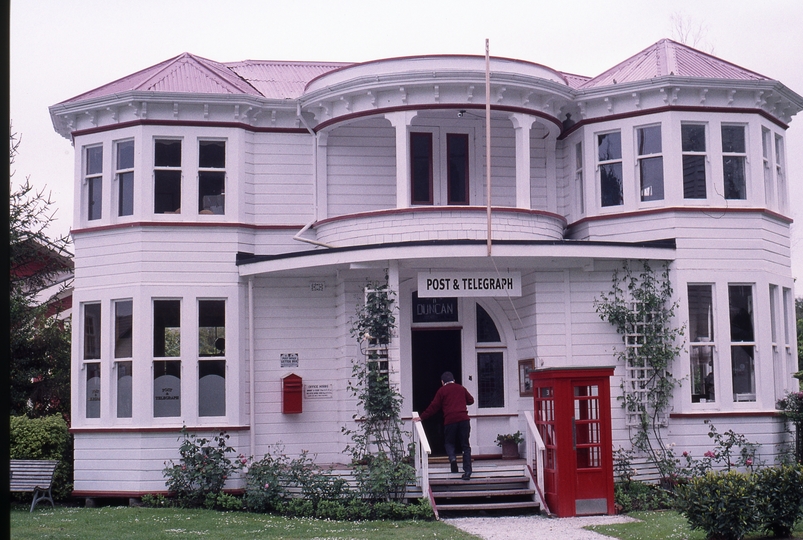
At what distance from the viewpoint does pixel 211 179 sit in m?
16.8

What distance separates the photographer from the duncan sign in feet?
49.7

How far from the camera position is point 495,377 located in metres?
16.7

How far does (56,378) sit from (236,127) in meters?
8.12

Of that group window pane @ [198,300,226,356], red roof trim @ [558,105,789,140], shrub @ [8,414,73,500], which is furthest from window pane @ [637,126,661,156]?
shrub @ [8,414,73,500]

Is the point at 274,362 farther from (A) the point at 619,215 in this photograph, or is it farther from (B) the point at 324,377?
(A) the point at 619,215

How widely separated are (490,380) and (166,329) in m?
6.01

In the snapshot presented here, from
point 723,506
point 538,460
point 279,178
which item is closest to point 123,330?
point 279,178

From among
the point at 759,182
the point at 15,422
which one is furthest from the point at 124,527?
the point at 759,182

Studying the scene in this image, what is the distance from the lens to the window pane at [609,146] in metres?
17.0

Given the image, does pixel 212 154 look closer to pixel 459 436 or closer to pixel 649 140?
pixel 459 436

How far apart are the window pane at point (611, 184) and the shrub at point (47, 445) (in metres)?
11.3

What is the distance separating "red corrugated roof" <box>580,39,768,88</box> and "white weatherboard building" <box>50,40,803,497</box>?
0.09 metres

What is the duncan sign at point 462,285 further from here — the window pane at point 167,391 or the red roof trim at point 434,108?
the window pane at point 167,391

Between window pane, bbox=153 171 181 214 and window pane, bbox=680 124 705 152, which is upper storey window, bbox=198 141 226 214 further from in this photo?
window pane, bbox=680 124 705 152
